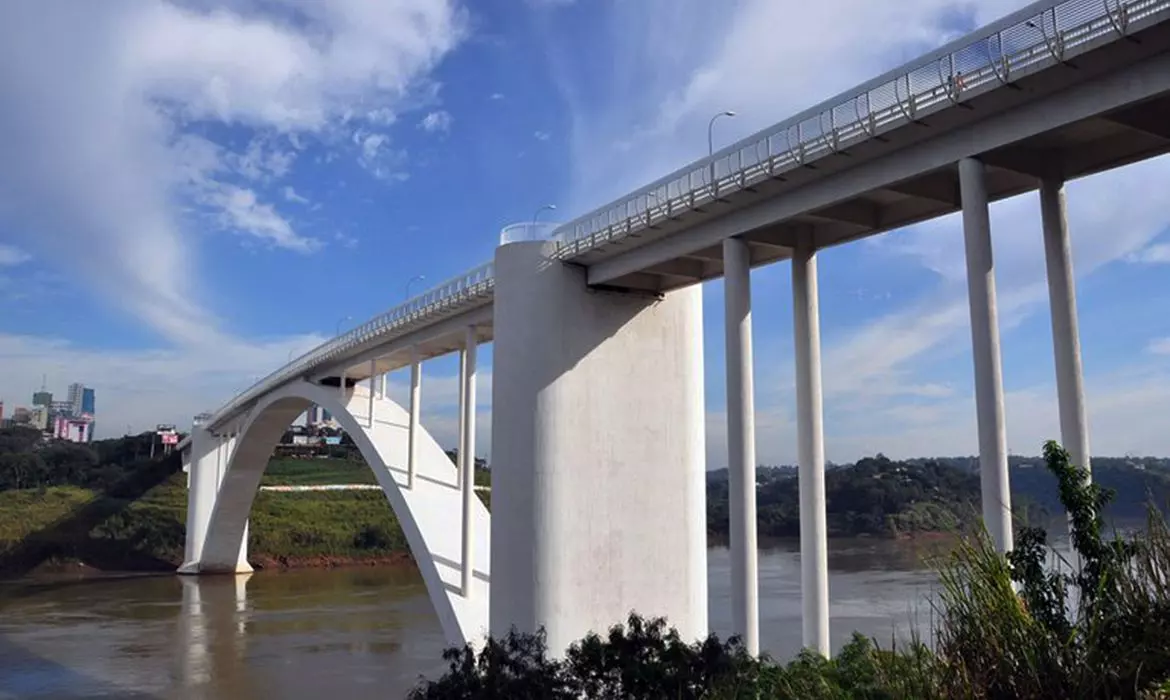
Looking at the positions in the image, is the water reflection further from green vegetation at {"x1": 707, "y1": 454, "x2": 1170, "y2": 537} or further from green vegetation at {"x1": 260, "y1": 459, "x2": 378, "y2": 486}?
green vegetation at {"x1": 260, "y1": 459, "x2": 378, "y2": 486}

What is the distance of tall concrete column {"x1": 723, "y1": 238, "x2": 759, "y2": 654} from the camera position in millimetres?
10633

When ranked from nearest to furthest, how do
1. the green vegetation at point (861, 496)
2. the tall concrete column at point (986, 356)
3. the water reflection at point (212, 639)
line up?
the tall concrete column at point (986, 356)
the water reflection at point (212, 639)
the green vegetation at point (861, 496)

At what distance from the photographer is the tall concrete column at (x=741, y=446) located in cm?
1063

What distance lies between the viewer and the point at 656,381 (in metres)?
14.7

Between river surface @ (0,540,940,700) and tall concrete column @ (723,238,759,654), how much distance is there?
2.15 m

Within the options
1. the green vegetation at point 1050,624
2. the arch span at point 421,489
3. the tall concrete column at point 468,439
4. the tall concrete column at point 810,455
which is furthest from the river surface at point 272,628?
the green vegetation at point 1050,624

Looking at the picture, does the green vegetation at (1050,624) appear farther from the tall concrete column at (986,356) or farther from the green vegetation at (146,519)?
the green vegetation at (146,519)

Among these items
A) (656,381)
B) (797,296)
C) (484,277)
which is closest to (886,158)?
(797,296)

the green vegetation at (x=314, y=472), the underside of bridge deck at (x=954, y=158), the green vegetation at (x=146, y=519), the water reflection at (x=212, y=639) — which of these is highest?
the underside of bridge deck at (x=954, y=158)

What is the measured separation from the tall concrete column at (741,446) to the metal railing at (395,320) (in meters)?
5.43

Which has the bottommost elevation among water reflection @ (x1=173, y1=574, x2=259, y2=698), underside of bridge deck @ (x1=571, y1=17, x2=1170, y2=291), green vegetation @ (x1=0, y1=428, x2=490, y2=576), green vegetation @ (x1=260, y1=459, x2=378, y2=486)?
water reflection @ (x1=173, y1=574, x2=259, y2=698)

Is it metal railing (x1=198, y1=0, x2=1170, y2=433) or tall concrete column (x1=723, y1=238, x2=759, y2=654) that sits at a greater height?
metal railing (x1=198, y1=0, x2=1170, y2=433)

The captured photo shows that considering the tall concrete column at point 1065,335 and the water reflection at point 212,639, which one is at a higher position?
the tall concrete column at point 1065,335

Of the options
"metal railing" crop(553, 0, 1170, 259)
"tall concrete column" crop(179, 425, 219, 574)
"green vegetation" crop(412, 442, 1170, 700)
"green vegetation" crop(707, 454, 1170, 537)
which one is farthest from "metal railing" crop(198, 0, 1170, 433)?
"tall concrete column" crop(179, 425, 219, 574)
